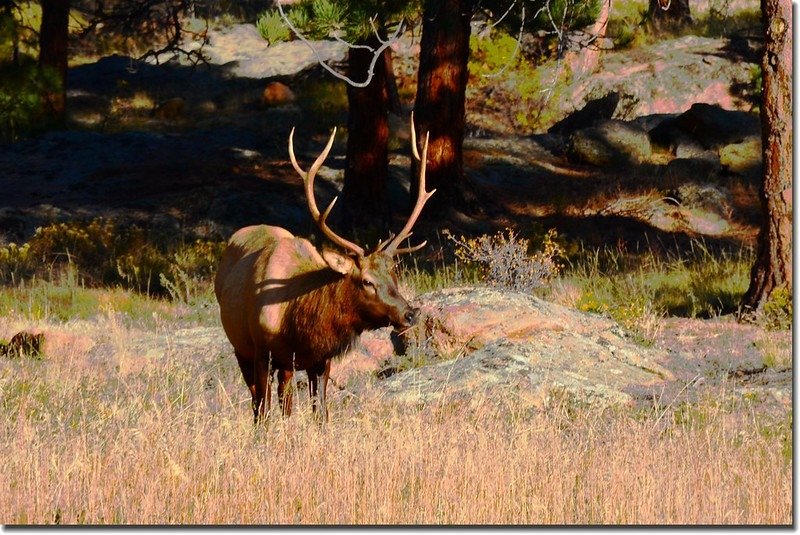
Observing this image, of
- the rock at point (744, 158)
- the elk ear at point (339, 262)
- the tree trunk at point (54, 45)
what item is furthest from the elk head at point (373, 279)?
the tree trunk at point (54, 45)

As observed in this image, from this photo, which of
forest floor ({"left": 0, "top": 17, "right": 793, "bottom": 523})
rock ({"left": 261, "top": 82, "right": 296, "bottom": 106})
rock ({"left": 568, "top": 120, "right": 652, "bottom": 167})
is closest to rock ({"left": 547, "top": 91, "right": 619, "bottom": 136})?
forest floor ({"left": 0, "top": 17, "right": 793, "bottom": 523})

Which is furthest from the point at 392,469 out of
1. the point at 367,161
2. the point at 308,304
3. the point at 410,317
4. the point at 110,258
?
the point at 367,161

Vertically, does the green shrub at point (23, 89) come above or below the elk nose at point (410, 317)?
above

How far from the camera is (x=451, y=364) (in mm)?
10469

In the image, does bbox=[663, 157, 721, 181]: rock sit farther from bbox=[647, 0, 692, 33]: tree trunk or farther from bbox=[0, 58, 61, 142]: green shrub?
bbox=[647, 0, 692, 33]: tree trunk

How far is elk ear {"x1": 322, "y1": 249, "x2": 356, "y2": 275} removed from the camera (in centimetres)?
839

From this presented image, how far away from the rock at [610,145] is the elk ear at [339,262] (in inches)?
590

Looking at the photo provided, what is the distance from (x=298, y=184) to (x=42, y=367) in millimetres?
10518

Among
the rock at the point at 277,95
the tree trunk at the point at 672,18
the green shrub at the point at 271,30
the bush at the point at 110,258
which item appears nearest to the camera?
the green shrub at the point at 271,30

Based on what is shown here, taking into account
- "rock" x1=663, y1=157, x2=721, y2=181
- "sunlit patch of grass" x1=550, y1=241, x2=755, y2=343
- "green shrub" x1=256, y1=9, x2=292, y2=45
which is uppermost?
"green shrub" x1=256, y1=9, x2=292, y2=45

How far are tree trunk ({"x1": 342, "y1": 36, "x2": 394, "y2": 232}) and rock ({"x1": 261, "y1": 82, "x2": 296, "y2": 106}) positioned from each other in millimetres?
9460

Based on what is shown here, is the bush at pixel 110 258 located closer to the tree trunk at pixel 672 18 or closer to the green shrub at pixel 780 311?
the green shrub at pixel 780 311

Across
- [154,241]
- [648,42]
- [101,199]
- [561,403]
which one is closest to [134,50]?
[648,42]

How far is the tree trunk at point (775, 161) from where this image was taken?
12.0 m
